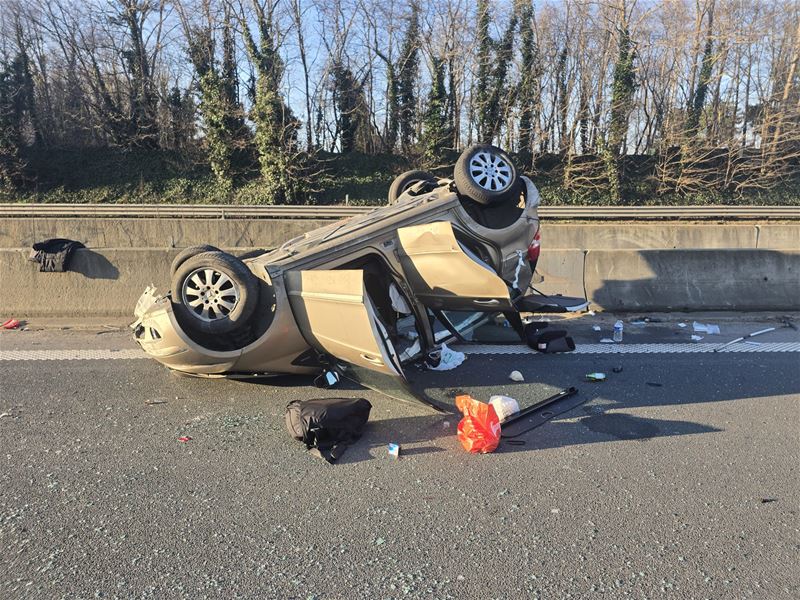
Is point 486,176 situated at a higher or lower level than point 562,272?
higher

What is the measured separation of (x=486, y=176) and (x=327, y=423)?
8.38 ft

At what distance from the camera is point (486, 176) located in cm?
462

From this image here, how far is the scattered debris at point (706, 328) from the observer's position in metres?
5.99

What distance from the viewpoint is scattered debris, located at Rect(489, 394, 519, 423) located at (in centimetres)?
369

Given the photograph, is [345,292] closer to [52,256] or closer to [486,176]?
[486,176]

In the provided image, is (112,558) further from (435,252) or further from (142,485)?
(435,252)

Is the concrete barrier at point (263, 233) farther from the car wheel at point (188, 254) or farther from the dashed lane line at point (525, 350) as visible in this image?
the car wheel at point (188, 254)

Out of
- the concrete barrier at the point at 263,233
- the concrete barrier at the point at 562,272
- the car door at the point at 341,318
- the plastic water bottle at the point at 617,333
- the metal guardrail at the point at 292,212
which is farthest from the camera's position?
the metal guardrail at the point at 292,212

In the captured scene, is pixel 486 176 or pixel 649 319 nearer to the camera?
pixel 486 176

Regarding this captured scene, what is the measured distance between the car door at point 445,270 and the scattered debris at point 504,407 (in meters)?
0.83

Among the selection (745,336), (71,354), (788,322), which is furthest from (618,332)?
(71,354)

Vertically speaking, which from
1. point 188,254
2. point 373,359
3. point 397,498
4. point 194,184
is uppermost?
point 194,184

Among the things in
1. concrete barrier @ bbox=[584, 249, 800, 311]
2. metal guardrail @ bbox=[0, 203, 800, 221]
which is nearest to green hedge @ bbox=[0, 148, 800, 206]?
metal guardrail @ bbox=[0, 203, 800, 221]

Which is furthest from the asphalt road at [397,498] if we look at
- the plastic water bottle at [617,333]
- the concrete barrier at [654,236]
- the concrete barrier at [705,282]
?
the concrete barrier at [654,236]
